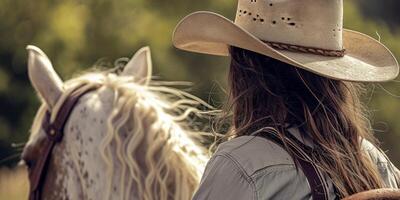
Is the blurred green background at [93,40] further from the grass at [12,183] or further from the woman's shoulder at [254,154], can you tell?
the woman's shoulder at [254,154]

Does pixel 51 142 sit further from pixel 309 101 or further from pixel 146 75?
pixel 309 101

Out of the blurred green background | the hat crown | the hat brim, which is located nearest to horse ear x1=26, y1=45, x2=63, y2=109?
the hat brim

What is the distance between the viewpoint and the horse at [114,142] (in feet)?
10.3

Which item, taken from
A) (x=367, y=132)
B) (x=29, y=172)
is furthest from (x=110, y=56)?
(x=367, y=132)

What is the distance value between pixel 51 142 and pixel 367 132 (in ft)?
4.37

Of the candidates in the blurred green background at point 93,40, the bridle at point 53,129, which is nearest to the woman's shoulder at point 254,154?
the bridle at point 53,129

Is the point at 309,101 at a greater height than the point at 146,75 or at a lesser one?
greater

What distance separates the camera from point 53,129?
3.39 m

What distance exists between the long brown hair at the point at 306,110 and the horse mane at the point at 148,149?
2.76ft

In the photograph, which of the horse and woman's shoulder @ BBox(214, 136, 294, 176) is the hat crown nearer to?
woman's shoulder @ BBox(214, 136, 294, 176)

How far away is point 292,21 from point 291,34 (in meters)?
0.03

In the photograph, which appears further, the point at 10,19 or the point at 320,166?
the point at 10,19

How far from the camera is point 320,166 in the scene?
6.95ft

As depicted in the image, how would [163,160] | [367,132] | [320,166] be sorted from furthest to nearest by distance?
1. [163,160]
2. [367,132]
3. [320,166]
